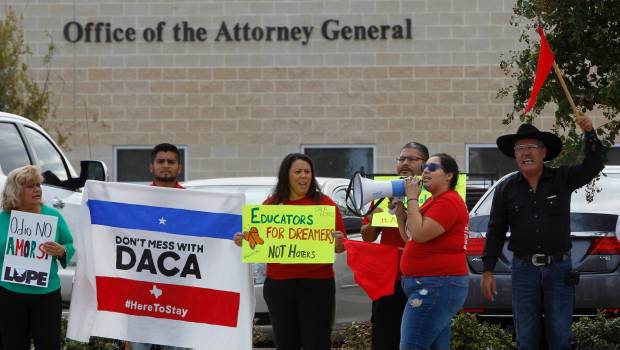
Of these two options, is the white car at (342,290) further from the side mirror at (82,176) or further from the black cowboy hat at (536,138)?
the black cowboy hat at (536,138)

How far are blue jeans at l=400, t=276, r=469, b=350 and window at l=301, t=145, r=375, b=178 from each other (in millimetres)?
12962

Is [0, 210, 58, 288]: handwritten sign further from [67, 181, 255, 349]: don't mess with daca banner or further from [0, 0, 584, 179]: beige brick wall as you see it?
[0, 0, 584, 179]: beige brick wall

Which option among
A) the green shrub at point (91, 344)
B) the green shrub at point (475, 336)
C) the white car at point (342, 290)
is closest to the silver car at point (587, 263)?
the green shrub at point (475, 336)

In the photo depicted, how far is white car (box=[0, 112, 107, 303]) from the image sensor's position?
34.7 feet

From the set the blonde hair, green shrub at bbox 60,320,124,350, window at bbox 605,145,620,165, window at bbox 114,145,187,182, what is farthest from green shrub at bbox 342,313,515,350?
window at bbox 114,145,187,182

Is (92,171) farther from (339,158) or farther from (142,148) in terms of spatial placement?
(339,158)

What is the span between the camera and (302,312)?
26.2ft

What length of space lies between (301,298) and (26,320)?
1893mm

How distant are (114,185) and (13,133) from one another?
222 cm

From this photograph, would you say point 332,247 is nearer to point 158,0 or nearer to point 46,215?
point 46,215

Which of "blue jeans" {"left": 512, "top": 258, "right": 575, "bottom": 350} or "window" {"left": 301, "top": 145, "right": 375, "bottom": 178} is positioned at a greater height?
"window" {"left": 301, "top": 145, "right": 375, "bottom": 178}

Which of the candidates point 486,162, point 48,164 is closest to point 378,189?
point 48,164

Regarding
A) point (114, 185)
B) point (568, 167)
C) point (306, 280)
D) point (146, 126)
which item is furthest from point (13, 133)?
point (146, 126)

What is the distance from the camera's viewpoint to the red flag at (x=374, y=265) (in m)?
7.94
